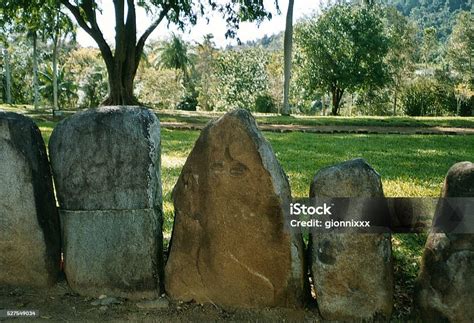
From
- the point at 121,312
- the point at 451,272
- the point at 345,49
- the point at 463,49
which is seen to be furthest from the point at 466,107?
the point at 121,312

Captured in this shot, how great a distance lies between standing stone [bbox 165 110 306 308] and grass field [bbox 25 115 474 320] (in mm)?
946

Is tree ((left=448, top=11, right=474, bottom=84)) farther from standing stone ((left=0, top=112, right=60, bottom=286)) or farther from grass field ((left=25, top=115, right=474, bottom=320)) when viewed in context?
standing stone ((left=0, top=112, right=60, bottom=286))

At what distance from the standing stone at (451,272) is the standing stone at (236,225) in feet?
2.96

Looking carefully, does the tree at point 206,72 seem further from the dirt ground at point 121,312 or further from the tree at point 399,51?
the dirt ground at point 121,312

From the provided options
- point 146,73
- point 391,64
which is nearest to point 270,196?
point 391,64

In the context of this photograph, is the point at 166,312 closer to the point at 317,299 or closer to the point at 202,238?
the point at 202,238

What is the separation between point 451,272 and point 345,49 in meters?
32.9

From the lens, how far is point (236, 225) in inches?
146

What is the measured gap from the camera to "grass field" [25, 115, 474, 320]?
4.61m

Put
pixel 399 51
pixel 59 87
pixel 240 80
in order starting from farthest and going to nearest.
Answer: pixel 240 80, pixel 59 87, pixel 399 51

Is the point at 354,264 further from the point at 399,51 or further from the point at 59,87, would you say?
the point at 59,87

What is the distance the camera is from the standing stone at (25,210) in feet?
13.0

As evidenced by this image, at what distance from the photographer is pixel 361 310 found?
352 cm

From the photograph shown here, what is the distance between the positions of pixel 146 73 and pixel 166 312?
156 ft
